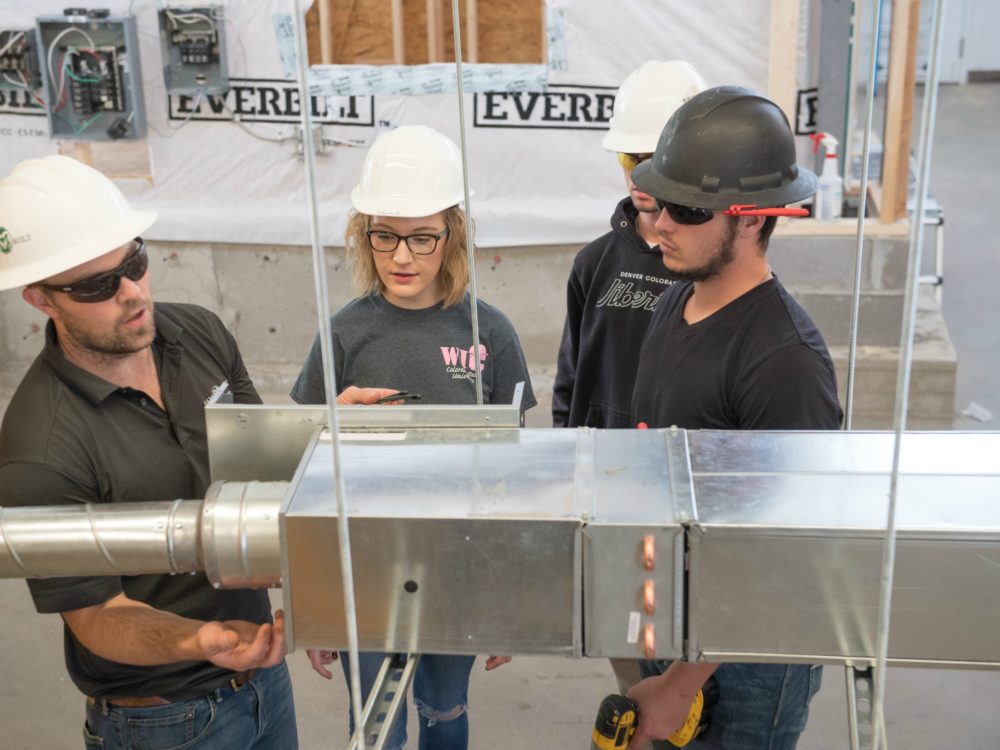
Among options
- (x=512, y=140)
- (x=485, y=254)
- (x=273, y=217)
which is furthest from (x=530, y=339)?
(x=273, y=217)

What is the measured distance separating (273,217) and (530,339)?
1254 mm

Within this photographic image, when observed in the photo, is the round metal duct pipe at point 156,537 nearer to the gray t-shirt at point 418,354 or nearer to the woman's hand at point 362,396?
the woman's hand at point 362,396

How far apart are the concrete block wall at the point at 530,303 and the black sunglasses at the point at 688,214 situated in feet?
9.33

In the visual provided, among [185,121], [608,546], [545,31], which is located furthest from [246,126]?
[608,546]

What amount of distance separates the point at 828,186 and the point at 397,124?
70.9 inches

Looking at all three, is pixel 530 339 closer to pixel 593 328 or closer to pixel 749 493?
pixel 593 328

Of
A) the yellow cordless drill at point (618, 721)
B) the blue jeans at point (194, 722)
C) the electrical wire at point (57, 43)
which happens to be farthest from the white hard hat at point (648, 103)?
the electrical wire at point (57, 43)

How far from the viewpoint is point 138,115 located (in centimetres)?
471

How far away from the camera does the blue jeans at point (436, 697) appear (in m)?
2.25

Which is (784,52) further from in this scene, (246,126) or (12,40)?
(12,40)

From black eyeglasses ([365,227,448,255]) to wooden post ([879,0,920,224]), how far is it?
269cm

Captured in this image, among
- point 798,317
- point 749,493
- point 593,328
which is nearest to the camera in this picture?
point 749,493

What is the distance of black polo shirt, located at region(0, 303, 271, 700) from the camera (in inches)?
62.8

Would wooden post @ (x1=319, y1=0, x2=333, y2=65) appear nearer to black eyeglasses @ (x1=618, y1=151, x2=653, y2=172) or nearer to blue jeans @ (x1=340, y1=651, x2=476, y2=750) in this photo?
black eyeglasses @ (x1=618, y1=151, x2=653, y2=172)
